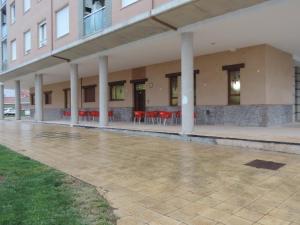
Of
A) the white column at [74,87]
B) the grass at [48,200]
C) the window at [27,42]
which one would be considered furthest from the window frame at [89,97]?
the grass at [48,200]

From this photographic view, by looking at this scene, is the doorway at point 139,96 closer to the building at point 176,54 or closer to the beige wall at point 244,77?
the building at point 176,54

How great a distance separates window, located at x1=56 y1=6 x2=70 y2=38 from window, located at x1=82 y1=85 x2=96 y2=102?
227 inches

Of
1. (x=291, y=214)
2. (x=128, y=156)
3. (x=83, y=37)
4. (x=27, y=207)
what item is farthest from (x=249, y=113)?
(x=27, y=207)

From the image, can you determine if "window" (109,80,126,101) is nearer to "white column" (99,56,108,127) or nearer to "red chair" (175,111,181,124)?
"white column" (99,56,108,127)

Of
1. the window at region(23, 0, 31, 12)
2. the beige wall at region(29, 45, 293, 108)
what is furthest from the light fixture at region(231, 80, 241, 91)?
the window at region(23, 0, 31, 12)

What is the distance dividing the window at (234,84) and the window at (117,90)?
26.8ft

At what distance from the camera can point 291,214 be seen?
12.7 ft

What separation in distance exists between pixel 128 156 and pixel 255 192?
3.97m

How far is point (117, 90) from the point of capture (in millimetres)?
21516

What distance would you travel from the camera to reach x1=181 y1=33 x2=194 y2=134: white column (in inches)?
430

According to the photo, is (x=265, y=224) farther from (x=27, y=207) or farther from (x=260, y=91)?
(x=260, y=91)

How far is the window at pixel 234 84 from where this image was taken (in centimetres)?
1415

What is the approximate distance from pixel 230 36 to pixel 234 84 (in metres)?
3.20

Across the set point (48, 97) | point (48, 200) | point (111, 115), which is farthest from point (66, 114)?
point (48, 200)
